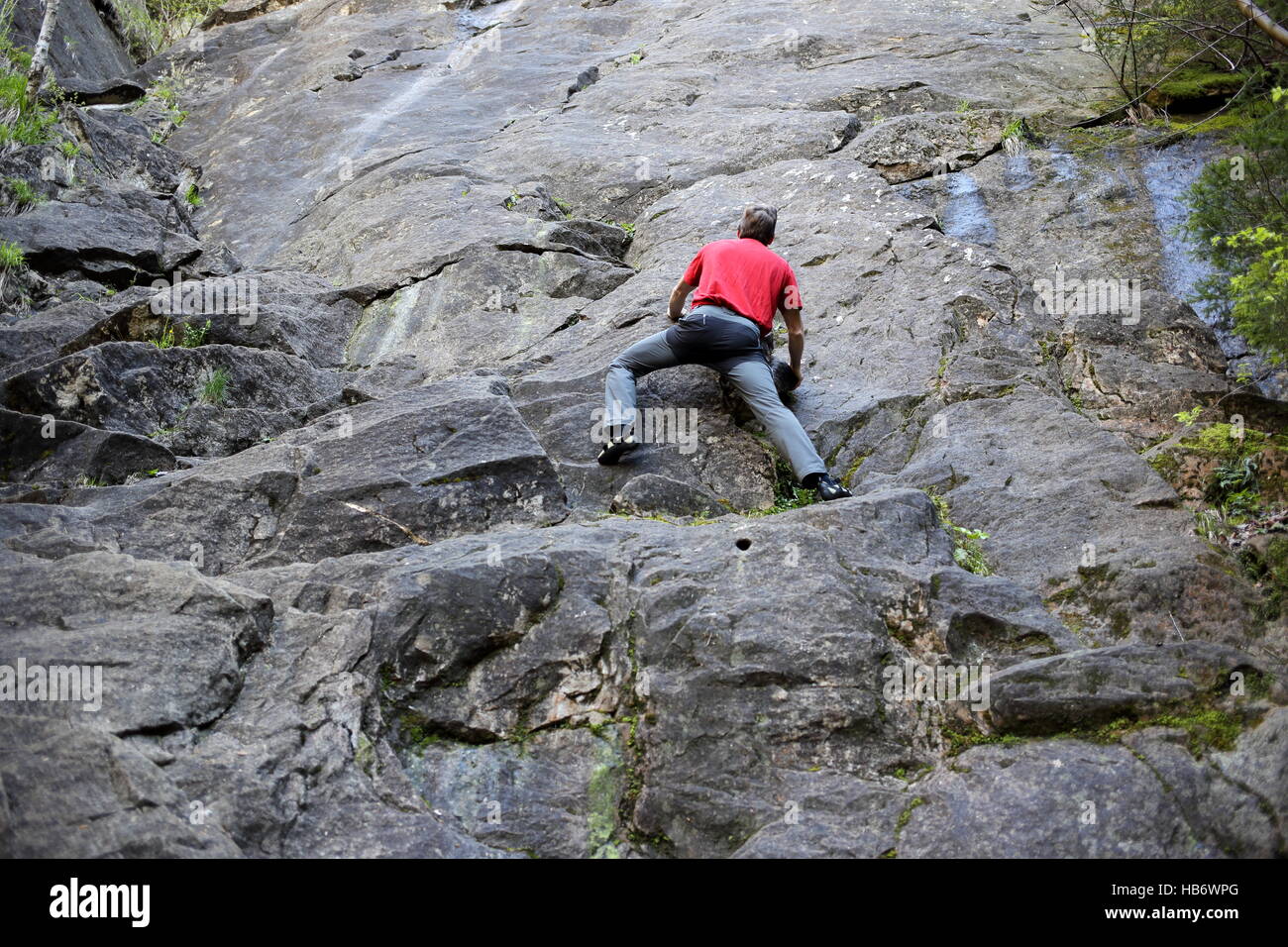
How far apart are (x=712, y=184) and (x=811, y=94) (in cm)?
347

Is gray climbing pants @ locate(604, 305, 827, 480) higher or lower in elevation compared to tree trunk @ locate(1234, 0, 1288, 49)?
lower

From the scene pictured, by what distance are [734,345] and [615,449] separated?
4.29 ft

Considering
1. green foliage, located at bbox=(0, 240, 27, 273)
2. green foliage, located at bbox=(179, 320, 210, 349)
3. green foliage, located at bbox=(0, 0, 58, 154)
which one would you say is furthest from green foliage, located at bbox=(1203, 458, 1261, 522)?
green foliage, located at bbox=(0, 0, 58, 154)

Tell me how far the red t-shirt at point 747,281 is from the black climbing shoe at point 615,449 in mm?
1350

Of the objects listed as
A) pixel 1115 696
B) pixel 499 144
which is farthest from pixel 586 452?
pixel 499 144

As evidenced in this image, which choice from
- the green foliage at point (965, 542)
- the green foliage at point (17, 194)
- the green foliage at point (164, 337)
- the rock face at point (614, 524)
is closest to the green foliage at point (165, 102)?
the rock face at point (614, 524)

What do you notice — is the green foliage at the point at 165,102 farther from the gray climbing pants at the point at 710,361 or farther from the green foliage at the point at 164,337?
the gray climbing pants at the point at 710,361

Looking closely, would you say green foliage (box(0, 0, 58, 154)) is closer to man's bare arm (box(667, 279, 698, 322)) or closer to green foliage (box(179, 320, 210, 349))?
green foliage (box(179, 320, 210, 349))

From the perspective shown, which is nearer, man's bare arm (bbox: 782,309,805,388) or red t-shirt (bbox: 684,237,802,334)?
red t-shirt (bbox: 684,237,802,334)

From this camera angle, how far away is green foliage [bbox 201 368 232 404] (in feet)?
32.3

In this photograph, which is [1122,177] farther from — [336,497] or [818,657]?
[336,497]

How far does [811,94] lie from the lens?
15812 millimetres

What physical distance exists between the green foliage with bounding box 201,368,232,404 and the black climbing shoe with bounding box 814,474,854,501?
5.86m

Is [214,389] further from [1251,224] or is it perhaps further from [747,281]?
[1251,224]
